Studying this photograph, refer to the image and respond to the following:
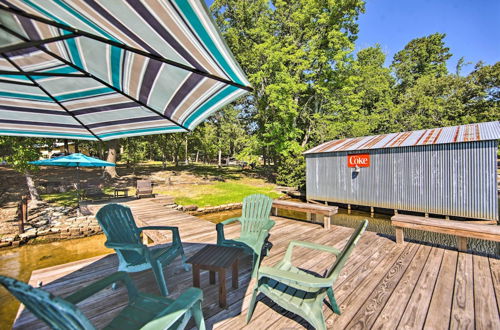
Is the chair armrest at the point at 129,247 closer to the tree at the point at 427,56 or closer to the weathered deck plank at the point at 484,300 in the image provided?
the weathered deck plank at the point at 484,300

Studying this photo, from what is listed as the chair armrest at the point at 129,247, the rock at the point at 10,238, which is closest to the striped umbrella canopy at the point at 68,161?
the rock at the point at 10,238

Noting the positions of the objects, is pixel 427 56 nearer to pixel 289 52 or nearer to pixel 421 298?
pixel 289 52

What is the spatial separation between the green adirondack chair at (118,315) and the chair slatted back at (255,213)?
6.41 feet

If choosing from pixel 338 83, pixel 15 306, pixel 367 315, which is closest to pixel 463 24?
pixel 338 83

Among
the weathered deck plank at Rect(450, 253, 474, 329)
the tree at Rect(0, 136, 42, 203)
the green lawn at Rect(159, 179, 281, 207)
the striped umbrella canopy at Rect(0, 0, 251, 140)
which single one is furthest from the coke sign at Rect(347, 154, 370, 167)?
the tree at Rect(0, 136, 42, 203)

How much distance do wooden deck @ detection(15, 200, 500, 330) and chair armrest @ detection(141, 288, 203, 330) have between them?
2.69ft

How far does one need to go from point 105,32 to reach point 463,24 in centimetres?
1954

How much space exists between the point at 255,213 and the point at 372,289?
191cm

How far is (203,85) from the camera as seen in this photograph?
2.06 metres

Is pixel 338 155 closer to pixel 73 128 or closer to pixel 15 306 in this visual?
pixel 73 128

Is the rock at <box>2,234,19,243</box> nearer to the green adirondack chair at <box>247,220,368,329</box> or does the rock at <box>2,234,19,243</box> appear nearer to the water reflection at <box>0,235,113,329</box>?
the water reflection at <box>0,235,113,329</box>

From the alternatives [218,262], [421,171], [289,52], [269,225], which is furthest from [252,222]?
[289,52]

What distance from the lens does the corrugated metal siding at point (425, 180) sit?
26.2 ft

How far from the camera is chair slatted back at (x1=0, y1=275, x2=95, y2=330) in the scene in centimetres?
100
